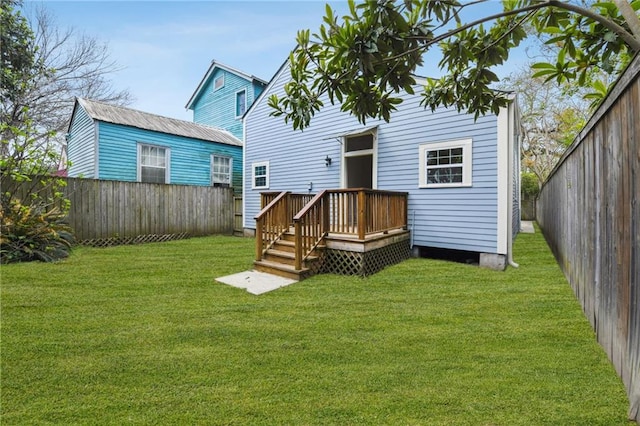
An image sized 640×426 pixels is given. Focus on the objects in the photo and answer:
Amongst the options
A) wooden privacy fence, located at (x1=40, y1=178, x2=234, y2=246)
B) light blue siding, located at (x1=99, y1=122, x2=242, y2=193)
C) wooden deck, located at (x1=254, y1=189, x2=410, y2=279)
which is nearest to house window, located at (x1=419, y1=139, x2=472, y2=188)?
wooden deck, located at (x1=254, y1=189, x2=410, y2=279)

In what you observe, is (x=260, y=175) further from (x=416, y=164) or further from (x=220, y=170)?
(x=416, y=164)

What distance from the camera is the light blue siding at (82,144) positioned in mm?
10297

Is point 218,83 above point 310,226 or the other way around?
above

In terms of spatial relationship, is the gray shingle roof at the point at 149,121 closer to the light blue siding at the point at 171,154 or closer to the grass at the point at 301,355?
the light blue siding at the point at 171,154

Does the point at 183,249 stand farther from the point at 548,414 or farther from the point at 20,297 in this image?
the point at 548,414

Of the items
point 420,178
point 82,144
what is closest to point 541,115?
point 420,178

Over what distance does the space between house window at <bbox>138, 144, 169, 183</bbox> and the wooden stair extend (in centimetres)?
718

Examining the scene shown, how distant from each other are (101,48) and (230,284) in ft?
54.1

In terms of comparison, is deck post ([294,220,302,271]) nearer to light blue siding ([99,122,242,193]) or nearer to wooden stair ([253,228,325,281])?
wooden stair ([253,228,325,281])

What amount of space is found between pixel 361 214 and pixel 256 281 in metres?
2.06

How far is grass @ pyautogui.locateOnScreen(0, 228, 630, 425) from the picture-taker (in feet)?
6.54

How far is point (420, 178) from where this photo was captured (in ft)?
23.8

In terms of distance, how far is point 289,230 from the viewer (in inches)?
260

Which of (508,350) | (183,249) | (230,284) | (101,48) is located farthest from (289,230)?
(101,48)
